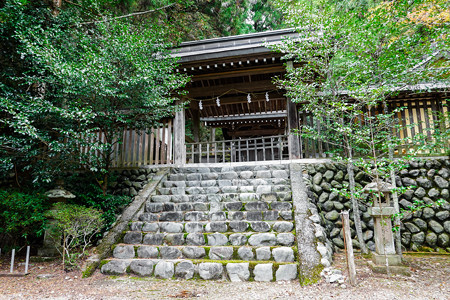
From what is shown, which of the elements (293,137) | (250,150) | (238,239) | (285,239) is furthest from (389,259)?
(250,150)

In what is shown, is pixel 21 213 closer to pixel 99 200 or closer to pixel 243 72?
pixel 99 200

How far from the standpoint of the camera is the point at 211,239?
4.09m

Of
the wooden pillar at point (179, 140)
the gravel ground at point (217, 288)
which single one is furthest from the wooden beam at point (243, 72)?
the gravel ground at point (217, 288)

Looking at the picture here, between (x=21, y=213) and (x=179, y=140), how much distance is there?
→ 3896mm

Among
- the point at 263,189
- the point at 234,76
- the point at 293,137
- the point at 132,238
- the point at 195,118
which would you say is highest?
the point at 234,76

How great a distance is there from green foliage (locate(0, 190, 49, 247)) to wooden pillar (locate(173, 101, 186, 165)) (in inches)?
129

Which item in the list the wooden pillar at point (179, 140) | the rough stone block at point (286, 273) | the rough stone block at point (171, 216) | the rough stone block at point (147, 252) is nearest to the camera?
the rough stone block at point (286, 273)

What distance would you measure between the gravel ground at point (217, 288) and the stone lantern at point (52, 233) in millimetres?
795

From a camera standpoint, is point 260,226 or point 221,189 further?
point 221,189

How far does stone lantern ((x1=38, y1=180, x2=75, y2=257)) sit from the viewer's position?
4.50 meters

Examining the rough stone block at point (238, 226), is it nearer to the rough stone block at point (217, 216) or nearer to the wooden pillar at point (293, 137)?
the rough stone block at point (217, 216)

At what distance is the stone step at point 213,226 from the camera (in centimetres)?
414

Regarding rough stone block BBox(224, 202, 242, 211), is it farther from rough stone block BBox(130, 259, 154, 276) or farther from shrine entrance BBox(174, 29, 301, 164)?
shrine entrance BBox(174, 29, 301, 164)

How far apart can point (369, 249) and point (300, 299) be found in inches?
114
